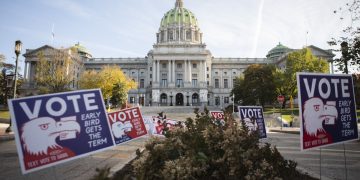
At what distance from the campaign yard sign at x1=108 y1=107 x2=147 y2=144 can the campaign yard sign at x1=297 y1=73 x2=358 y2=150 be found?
5526 mm

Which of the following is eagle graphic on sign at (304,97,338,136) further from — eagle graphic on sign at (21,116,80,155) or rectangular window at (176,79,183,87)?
rectangular window at (176,79,183,87)

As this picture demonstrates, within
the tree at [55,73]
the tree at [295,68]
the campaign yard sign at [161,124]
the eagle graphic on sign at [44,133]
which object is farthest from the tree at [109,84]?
the eagle graphic on sign at [44,133]

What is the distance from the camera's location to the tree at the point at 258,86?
4712 centimetres

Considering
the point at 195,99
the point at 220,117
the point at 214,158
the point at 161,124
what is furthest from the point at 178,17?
the point at 214,158

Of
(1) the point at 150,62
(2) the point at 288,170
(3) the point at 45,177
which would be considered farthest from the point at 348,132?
(1) the point at 150,62

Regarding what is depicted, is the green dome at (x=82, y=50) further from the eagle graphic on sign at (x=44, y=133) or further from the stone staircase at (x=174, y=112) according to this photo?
the eagle graphic on sign at (x=44, y=133)

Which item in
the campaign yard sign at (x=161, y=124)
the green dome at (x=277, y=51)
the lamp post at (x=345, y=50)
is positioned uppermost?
the green dome at (x=277, y=51)

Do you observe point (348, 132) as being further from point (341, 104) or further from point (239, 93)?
point (239, 93)

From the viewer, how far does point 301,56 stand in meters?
47.2

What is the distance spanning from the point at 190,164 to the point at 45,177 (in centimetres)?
427

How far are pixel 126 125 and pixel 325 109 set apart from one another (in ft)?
19.7

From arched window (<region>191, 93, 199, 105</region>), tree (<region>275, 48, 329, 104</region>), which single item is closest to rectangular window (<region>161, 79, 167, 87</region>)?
arched window (<region>191, 93, 199, 105</region>)

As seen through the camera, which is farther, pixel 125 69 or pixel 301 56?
pixel 125 69

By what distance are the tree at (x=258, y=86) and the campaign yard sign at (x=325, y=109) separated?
139 ft
